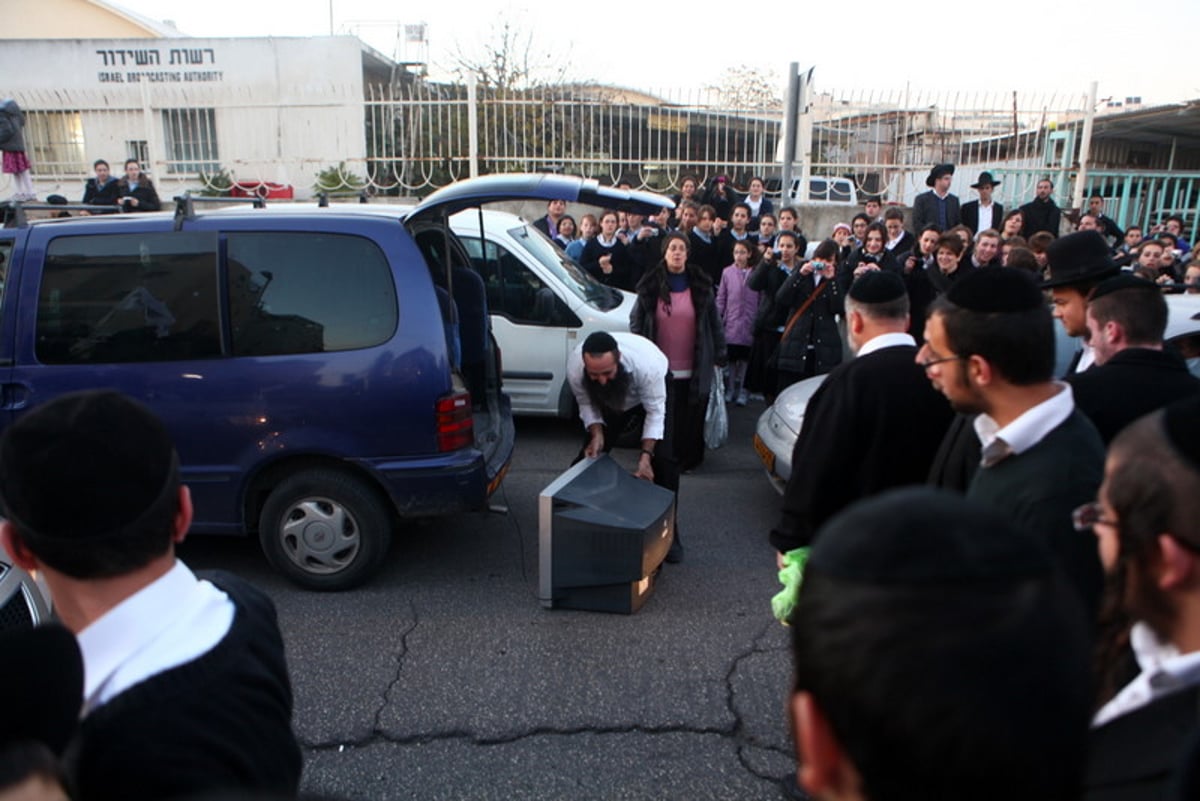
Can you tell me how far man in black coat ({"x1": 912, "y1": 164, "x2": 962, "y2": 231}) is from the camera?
9758 mm

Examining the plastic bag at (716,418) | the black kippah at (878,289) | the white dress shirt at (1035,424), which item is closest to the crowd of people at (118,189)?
the plastic bag at (716,418)

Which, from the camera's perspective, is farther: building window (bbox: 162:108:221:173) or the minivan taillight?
building window (bbox: 162:108:221:173)

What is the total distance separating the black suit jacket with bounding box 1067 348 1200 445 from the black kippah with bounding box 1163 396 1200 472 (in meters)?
1.52

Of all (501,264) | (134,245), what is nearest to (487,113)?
(501,264)

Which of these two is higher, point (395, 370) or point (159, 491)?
point (159, 491)

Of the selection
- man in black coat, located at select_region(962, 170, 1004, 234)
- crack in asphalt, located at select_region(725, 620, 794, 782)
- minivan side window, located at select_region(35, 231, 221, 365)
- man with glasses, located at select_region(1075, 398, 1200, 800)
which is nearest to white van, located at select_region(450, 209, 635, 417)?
minivan side window, located at select_region(35, 231, 221, 365)

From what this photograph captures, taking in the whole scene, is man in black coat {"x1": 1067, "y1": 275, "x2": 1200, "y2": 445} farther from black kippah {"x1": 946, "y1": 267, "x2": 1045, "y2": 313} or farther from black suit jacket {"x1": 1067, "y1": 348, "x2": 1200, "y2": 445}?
black kippah {"x1": 946, "y1": 267, "x2": 1045, "y2": 313}

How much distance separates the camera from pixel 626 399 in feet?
15.6

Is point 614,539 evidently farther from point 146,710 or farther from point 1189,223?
point 1189,223

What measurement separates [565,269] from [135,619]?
20.4ft

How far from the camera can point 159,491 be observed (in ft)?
4.72

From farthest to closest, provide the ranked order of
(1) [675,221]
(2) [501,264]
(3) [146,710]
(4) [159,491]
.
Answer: (1) [675,221]
(2) [501,264]
(4) [159,491]
(3) [146,710]

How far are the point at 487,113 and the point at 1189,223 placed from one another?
1165 centimetres

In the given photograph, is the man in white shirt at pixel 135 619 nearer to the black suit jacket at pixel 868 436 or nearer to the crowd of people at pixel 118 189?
the black suit jacket at pixel 868 436
